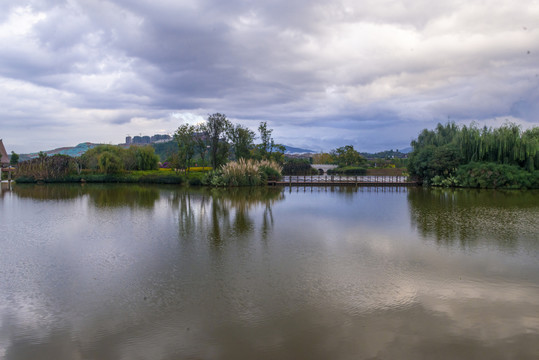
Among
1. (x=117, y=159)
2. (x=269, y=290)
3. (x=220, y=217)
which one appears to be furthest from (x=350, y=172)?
(x=269, y=290)

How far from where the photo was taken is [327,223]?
12.6m

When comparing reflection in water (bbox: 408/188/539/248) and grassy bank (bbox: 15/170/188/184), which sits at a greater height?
grassy bank (bbox: 15/170/188/184)

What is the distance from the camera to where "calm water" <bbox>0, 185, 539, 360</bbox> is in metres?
4.73

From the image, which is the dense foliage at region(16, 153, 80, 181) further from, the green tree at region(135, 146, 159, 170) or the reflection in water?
the reflection in water

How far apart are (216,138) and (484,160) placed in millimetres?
21494

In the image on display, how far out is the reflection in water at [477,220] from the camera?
34.0ft

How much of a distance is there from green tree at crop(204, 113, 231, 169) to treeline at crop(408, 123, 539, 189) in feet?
52.8

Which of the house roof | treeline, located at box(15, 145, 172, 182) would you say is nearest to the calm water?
treeline, located at box(15, 145, 172, 182)

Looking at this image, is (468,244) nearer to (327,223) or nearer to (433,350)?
(327,223)

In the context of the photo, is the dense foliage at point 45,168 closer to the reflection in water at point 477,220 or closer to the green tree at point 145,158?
the green tree at point 145,158

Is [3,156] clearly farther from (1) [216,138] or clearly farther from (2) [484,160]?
(2) [484,160]

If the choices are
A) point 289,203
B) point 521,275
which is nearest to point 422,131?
point 289,203

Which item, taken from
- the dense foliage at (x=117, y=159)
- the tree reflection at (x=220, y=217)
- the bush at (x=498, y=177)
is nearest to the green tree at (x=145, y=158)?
the dense foliage at (x=117, y=159)

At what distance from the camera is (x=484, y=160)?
2845 cm
